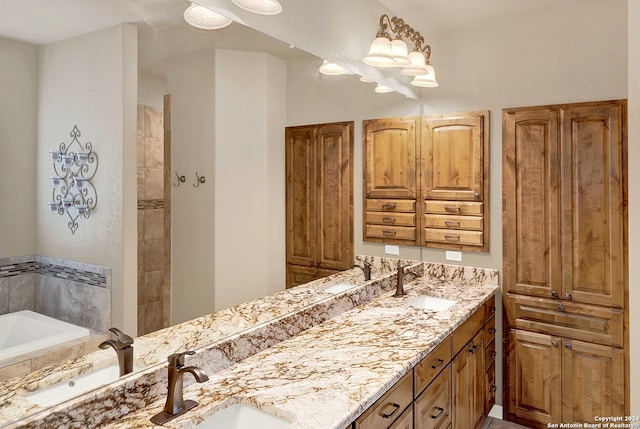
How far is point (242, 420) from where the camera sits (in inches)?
55.5

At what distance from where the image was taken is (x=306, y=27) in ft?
7.36

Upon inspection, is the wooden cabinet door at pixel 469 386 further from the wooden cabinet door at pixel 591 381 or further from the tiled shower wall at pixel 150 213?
the tiled shower wall at pixel 150 213

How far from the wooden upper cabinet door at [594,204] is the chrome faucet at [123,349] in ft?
8.70

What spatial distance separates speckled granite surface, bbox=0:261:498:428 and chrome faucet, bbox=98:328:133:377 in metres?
0.03

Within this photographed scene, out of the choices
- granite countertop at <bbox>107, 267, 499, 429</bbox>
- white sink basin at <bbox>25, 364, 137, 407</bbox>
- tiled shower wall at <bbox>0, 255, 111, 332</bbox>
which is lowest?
granite countertop at <bbox>107, 267, 499, 429</bbox>

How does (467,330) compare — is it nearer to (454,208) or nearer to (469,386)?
(469,386)

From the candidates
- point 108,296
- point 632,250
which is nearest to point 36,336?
point 108,296

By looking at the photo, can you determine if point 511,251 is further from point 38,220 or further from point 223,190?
point 38,220

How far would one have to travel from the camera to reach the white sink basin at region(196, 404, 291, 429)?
1.36 metres

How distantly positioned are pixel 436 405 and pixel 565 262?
1.42m

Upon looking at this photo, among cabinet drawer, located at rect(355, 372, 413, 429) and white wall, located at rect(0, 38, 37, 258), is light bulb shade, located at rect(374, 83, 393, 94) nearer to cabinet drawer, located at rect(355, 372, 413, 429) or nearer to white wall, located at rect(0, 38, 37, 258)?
cabinet drawer, located at rect(355, 372, 413, 429)

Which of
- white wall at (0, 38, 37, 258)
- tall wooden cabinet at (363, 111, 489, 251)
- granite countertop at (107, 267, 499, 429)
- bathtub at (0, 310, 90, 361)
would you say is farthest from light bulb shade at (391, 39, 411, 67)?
bathtub at (0, 310, 90, 361)

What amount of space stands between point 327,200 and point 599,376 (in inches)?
80.7

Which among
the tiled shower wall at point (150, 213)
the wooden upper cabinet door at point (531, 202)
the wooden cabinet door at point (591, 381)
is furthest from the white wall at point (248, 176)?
the wooden cabinet door at point (591, 381)
